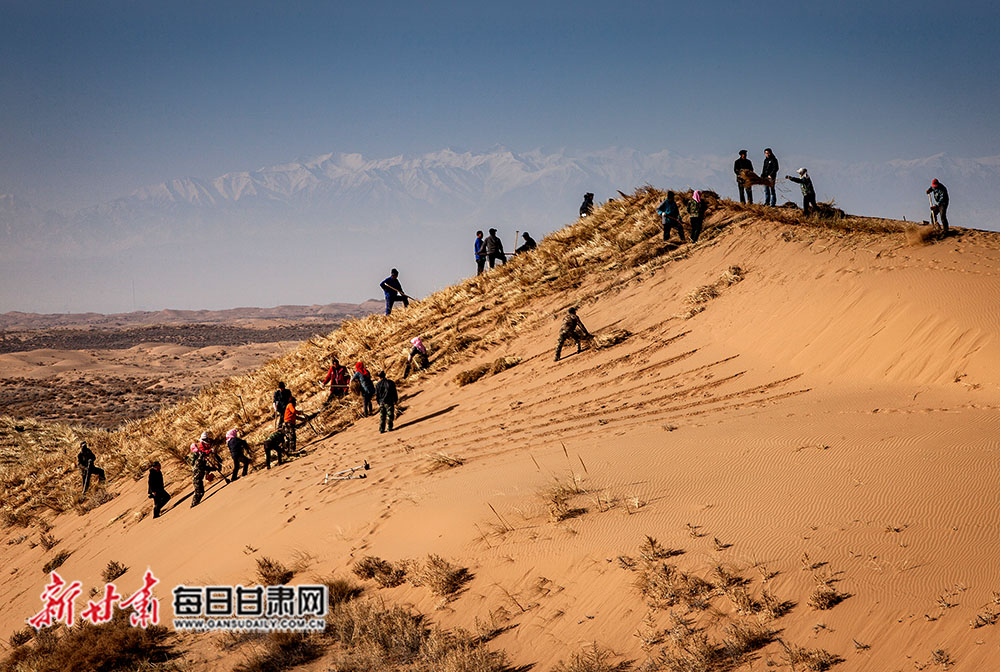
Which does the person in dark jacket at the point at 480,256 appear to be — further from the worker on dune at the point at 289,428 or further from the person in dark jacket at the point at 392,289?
the worker on dune at the point at 289,428

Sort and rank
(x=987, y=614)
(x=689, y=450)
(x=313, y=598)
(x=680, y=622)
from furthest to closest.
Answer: (x=689, y=450) → (x=313, y=598) → (x=680, y=622) → (x=987, y=614)

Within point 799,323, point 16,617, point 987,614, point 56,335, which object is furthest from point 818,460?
point 56,335

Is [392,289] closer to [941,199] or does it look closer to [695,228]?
[695,228]

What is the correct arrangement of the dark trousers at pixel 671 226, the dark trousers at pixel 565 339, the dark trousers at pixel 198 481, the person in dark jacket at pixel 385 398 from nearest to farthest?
the dark trousers at pixel 198 481 < the person in dark jacket at pixel 385 398 < the dark trousers at pixel 565 339 < the dark trousers at pixel 671 226

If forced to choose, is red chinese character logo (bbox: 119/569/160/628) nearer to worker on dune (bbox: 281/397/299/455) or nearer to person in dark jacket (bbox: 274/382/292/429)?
worker on dune (bbox: 281/397/299/455)

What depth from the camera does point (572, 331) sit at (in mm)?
16047

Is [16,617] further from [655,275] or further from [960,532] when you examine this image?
[655,275]

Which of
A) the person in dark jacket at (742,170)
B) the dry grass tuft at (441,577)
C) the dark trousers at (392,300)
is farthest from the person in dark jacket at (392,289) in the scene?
the dry grass tuft at (441,577)

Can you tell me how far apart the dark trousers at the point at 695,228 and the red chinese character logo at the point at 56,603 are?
15.5 metres

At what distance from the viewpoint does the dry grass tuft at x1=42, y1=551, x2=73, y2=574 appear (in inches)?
556

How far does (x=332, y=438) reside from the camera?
52.2 feet

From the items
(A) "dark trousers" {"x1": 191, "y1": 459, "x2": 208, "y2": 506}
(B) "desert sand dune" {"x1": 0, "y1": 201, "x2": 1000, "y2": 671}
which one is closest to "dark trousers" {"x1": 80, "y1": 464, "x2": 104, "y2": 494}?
(B) "desert sand dune" {"x1": 0, "y1": 201, "x2": 1000, "y2": 671}

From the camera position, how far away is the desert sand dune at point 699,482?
6543 millimetres

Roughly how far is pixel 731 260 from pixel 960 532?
11.5 m
